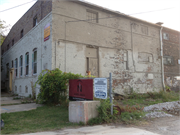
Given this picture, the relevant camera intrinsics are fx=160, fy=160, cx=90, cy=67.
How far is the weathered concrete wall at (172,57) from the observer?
16625mm

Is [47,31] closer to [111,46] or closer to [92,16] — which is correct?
[92,16]

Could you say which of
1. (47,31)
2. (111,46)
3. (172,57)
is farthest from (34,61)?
(172,57)

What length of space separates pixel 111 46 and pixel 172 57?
8.48m

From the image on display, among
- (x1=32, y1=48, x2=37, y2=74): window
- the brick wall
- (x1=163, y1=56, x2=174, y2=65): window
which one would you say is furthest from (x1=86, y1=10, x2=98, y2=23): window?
(x1=163, y1=56, x2=174, y2=65): window

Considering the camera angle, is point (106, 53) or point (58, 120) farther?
point (106, 53)

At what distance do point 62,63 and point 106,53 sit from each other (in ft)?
12.9

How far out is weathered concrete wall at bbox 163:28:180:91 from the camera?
16.6 m

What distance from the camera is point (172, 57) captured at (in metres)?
17.4


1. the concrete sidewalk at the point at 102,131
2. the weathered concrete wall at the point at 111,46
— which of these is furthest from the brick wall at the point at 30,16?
the concrete sidewalk at the point at 102,131

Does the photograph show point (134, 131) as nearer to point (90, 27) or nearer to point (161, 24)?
point (90, 27)

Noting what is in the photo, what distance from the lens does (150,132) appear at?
177 inches

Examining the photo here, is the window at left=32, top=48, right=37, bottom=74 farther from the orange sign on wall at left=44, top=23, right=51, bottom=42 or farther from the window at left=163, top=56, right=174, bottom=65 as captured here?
the window at left=163, top=56, right=174, bottom=65

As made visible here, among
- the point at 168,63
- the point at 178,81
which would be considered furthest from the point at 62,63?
the point at 178,81

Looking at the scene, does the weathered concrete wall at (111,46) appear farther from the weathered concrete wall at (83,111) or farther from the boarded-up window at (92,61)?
the weathered concrete wall at (83,111)
